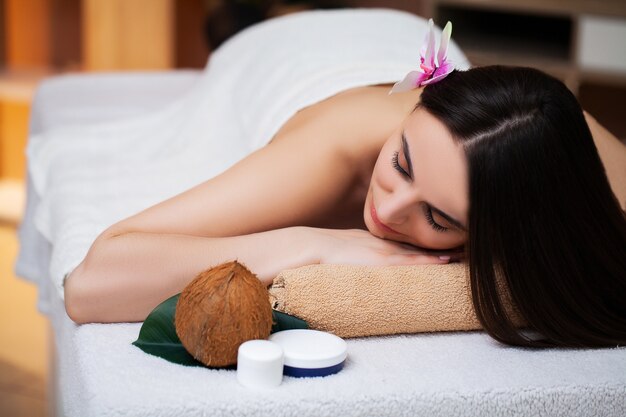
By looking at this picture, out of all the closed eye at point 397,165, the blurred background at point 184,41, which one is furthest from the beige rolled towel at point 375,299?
the blurred background at point 184,41

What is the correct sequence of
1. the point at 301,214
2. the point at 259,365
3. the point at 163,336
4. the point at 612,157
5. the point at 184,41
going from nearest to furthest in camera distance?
1. the point at 259,365
2. the point at 163,336
3. the point at 301,214
4. the point at 612,157
5. the point at 184,41

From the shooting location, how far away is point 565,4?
3.32 m

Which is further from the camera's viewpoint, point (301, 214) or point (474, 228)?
point (301, 214)

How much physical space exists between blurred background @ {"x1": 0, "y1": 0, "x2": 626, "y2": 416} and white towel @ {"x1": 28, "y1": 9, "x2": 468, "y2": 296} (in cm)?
84

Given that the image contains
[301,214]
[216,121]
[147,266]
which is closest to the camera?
[147,266]

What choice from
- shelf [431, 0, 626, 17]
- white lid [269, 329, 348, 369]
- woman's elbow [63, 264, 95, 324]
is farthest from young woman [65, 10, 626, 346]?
shelf [431, 0, 626, 17]

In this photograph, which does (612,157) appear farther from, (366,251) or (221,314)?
(221,314)

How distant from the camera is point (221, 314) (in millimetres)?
980

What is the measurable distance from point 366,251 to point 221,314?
1.16ft

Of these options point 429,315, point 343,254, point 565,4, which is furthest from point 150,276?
point 565,4

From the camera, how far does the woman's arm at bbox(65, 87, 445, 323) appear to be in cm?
118

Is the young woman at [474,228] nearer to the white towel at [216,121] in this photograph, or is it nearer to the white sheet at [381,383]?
the white sheet at [381,383]

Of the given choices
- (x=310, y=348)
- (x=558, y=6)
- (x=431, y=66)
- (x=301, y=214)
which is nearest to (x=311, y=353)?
(x=310, y=348)

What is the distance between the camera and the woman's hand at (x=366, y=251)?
1.25m
